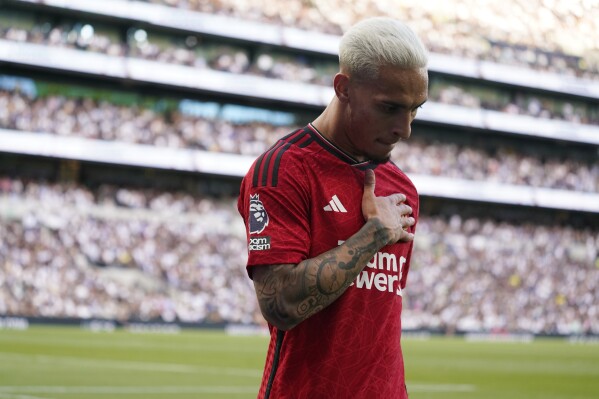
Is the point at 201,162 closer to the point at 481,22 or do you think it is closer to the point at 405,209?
the point at 481,22

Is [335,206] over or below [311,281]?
over

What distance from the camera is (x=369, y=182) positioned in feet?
11.0

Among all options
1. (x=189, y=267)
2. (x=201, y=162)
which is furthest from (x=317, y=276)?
(x=201, y=162)

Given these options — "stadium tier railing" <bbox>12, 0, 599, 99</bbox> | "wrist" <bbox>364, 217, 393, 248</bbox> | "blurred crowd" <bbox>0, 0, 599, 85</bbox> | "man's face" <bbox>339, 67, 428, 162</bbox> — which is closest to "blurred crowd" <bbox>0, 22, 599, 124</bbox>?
"blurred crowd" <bbox>0, 0, 599, 85</bbox>

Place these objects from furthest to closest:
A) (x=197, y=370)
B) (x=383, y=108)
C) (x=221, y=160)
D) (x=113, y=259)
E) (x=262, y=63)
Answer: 1. (x=262, y=63)
2. (x=221, y=160)
3. (x=113, y=259)
4. (x=197, y=370)
5. (x=383, y=108)

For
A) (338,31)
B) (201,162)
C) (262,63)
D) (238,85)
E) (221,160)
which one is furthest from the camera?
(338,31)

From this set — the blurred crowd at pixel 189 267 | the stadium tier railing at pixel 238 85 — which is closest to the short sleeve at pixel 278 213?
the blurred crowd at pixel 189 267

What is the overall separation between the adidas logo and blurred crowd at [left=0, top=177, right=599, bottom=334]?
109 ft

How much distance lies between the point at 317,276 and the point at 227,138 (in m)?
47.9

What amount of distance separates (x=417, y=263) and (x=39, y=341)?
24.8m

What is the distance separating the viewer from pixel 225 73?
51.3 meters

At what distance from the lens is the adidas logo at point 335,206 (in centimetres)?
326

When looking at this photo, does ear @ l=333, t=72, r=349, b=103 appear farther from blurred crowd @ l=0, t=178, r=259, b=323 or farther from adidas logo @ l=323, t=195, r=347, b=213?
blurred crowd @ l=0, t=178, r=259, b=323

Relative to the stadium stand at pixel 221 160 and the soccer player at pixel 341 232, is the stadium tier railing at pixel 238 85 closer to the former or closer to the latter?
the stadium stand at pixel 221 160
